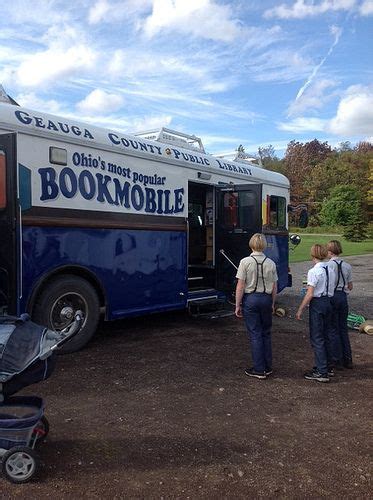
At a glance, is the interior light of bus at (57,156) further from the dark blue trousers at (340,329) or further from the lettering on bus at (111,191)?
the dark blue trousers at (340,329)

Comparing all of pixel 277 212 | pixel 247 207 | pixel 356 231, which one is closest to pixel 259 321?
pixel 247 207

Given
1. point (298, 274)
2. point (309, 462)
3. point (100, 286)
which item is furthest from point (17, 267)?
point (298, 274)

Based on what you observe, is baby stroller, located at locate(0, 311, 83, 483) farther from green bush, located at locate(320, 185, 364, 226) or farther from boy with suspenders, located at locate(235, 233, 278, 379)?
green bush, located at locate(320, 185, 364, 226)

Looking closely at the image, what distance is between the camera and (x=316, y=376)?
233 inches

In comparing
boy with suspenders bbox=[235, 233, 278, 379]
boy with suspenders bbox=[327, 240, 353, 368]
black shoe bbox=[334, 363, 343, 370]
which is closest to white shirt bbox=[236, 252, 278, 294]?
boy with suspenders bbox=[235, 233, 278, 379]

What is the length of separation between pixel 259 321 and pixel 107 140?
11.0ft

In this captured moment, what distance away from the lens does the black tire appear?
638 centimetres

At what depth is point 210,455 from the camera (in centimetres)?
393

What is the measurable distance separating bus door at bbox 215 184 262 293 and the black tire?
3186mm

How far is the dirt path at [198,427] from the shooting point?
349 centimetres

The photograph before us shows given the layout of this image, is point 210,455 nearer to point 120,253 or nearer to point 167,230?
point 120,253

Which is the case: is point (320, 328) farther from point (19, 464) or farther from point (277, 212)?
point (277, 212)

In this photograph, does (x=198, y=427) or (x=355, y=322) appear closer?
(x=198, y=427)

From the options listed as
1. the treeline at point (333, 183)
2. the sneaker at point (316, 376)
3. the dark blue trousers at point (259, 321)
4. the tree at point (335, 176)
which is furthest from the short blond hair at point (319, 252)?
the tree at point (335, 176)
